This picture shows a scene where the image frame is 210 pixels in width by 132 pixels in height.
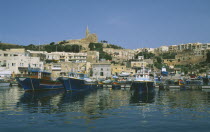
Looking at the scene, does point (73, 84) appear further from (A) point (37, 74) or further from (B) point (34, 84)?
(A) point (37, 74)

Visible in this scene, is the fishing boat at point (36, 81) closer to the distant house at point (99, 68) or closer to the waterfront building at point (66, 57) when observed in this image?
the distant house at point (99, 68)

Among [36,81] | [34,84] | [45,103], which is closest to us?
[45,103]

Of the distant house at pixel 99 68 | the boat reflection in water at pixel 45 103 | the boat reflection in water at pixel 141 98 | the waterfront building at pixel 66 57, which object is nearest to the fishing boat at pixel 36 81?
the boat reflection in water at pixel 45 103

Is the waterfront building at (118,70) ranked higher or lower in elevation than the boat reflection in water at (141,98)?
higher

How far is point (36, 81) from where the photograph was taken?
49.8 m

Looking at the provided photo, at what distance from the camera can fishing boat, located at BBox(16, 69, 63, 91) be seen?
48.1m

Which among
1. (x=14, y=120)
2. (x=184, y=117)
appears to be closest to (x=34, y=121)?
(x=14, y=120)

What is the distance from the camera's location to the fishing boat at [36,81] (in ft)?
158

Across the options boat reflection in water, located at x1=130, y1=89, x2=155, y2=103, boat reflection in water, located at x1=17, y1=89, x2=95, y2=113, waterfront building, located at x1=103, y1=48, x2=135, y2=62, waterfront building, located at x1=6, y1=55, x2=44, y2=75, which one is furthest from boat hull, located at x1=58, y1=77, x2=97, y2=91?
waterfront building, located at x1=103, y1=48, x2=135, y2=62

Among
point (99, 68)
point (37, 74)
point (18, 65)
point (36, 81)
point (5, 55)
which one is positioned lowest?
point (36, 81)

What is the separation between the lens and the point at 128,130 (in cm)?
1447

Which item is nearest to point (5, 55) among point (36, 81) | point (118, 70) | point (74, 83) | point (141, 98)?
point (118, 70)

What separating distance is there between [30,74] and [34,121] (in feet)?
116

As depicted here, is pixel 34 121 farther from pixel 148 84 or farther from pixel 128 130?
pixel 148 84
